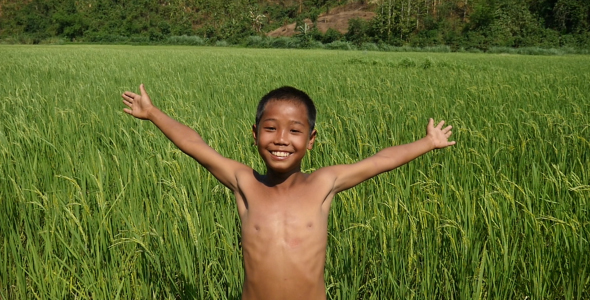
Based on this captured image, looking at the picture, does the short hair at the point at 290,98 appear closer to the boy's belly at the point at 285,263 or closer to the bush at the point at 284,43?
the boy's belly at the point at 285,263

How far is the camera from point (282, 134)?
51.9 inches

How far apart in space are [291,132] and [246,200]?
0.27m

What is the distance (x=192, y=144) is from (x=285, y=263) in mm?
520

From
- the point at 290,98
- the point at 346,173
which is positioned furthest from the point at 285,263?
the point at 290,98

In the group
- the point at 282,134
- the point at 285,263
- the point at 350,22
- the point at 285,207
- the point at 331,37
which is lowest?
the point at 285,263

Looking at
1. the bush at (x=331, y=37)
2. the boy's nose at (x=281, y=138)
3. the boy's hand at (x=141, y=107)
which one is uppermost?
the bush at (x=331, y=37)

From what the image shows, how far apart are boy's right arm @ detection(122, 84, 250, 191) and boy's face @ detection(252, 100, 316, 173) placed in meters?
0.17

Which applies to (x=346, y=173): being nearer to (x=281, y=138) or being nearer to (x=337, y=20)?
(x=281, y=138)

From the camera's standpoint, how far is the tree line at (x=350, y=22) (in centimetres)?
4472

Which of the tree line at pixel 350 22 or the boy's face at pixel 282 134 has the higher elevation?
the tree line at pixel 350 22

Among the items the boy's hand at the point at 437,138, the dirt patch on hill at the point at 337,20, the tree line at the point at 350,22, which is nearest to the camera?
the boy's hand at the point at 437,138

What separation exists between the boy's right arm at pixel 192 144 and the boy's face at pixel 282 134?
17cm

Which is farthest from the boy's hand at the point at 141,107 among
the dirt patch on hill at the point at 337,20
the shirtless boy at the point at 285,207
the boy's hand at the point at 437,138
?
the dirt patch on hill at the point at 337,20

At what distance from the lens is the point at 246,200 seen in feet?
4.70
